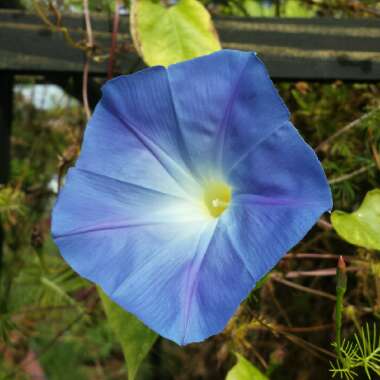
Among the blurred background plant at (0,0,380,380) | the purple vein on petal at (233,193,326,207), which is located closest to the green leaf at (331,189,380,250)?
the blurred background plant at (0,0,380,380)

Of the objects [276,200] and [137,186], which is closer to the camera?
[276,200]

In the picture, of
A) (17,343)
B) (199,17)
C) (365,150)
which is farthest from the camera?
(17,343)

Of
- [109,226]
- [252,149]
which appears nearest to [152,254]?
[109,226]

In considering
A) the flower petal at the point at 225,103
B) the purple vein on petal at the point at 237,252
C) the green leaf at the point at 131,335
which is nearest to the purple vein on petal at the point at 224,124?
the flower petal at the point at 225,103

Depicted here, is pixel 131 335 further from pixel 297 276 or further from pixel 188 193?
pixel 297 276

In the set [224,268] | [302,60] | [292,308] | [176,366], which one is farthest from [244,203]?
[176,366]

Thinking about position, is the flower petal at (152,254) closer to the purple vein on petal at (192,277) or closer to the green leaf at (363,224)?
the purple vein on petal at (192,277)

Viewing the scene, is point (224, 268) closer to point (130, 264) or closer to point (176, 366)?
point (130, 264)
